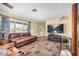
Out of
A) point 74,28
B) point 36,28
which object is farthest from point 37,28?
point 74,28

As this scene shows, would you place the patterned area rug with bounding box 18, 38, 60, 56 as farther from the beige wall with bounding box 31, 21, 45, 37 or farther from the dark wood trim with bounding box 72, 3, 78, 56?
the dark wood trim with bounding box 72, 3, 78, 56

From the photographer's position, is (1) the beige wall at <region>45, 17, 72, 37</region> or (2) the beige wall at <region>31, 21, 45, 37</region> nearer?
(1) the beige wall at <region>45, 17, 72, 37</region>

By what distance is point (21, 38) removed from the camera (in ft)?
5.63

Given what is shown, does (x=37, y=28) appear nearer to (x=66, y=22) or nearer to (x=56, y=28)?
(x=56, y=28)

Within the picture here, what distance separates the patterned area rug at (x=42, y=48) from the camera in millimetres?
1625

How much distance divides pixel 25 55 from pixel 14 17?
0.74 meters

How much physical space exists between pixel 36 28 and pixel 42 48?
0.42 m

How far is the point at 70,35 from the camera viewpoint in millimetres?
1632

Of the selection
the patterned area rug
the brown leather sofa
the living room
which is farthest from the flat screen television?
the brown leather sofa

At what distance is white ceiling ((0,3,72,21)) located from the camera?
5.20ft

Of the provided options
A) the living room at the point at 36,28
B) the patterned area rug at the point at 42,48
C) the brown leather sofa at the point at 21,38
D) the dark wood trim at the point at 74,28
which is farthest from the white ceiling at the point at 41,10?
the patterned area rug at the point at 42,48

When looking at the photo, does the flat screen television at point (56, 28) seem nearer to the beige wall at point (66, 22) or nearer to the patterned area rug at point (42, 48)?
the beige wall at point (66, 22)

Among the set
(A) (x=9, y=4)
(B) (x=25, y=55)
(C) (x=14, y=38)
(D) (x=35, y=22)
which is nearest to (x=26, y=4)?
(A) (x=9, y=4)

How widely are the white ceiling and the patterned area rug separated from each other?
50 centimetres
